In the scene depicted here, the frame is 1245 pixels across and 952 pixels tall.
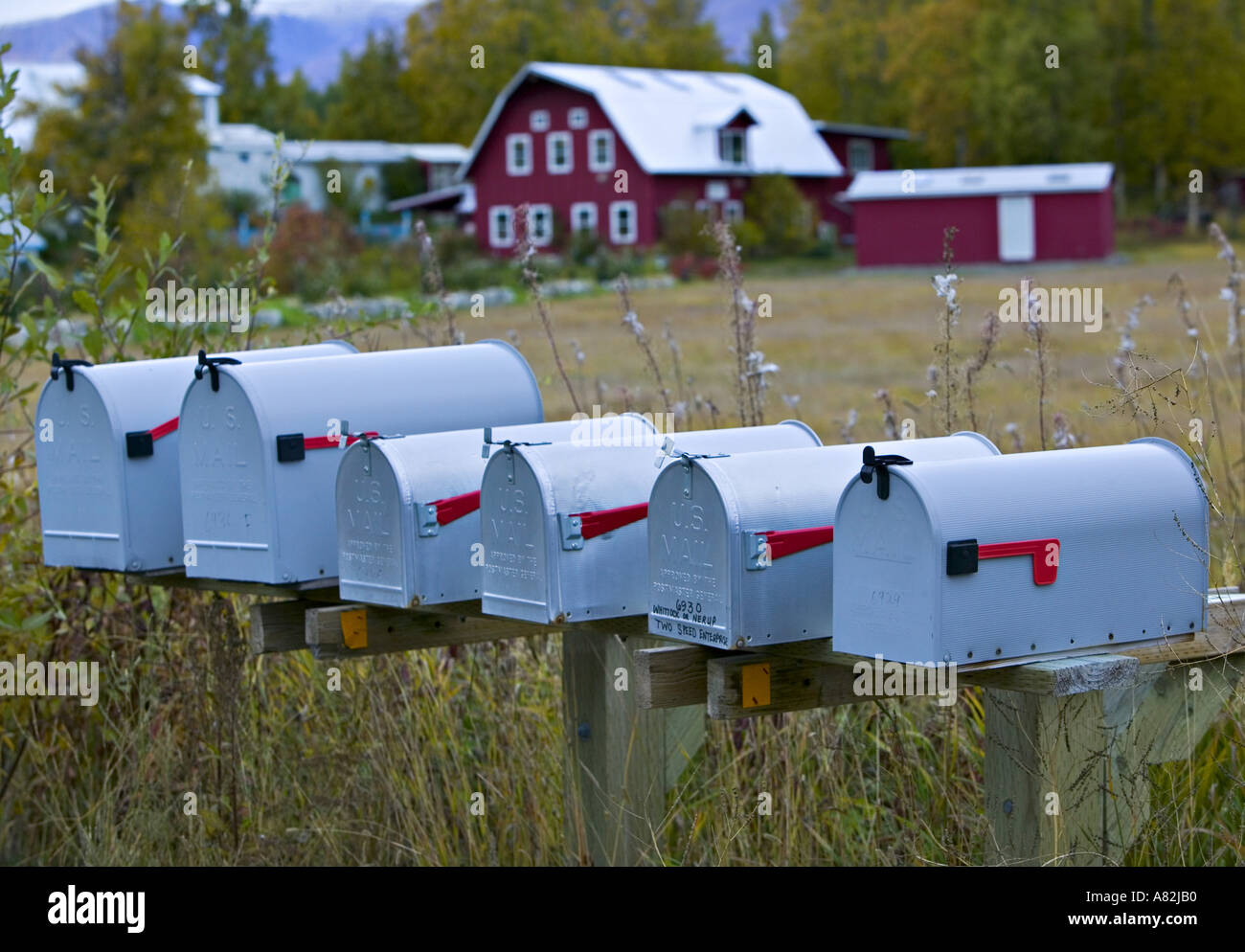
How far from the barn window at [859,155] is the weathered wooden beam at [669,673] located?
48.0 metres

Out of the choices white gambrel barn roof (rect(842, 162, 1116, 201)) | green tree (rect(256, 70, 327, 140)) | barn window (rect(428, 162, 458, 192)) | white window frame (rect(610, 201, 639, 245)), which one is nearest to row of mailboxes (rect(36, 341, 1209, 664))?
white gambrel barn roof (rect(842, 162, 1116, 201))

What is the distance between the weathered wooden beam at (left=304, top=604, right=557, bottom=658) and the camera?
371 centimetres

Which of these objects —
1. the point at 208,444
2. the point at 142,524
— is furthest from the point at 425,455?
the point at 142,524

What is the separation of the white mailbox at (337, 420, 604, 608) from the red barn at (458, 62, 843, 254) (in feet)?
119

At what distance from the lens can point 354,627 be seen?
3715mm

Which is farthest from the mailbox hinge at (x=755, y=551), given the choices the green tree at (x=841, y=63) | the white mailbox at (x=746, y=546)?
the green tree at (x=841, y=63)

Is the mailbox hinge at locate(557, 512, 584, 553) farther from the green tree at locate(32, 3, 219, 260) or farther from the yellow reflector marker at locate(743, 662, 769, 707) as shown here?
the green tree at locate(32, 3, 219, 260)

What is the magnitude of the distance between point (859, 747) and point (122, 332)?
2499 millimetres

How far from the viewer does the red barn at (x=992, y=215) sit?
36.8 meters

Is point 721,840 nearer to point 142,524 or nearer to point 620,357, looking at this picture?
point 142,524

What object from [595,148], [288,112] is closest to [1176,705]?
[595,148]

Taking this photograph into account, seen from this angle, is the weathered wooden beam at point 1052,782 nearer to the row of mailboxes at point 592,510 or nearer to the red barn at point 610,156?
the row of mailboxes at point 592,510

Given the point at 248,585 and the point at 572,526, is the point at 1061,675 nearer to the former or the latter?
the point at 572,526

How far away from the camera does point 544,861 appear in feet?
14.0
